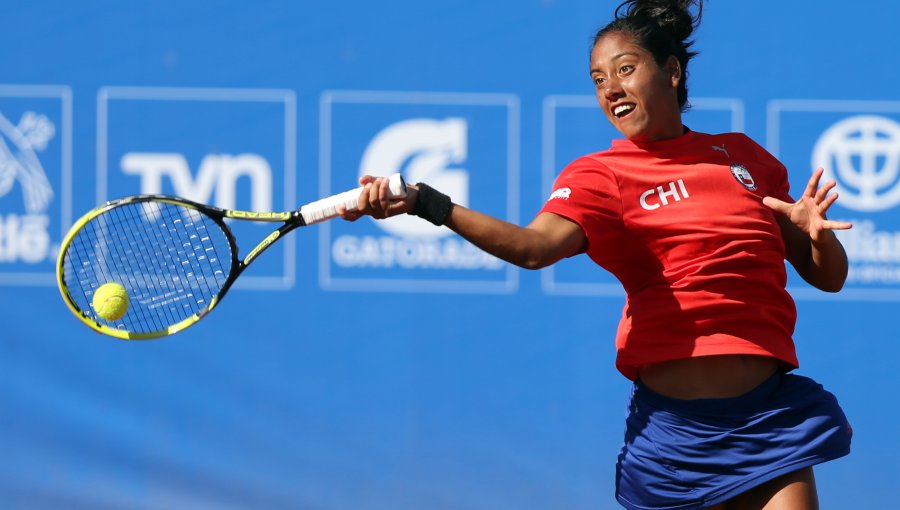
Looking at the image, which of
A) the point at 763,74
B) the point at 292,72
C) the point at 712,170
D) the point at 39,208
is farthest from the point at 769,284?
the point at 39,208

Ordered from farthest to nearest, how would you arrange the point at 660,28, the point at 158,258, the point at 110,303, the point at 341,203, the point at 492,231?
the point at 158,258, the point at 110,303, the point at 660,28, the point at 341,203, the point at 492,231

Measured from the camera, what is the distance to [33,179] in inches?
165

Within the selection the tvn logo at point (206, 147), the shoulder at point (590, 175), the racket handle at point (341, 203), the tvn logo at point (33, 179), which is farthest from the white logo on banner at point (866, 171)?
the tvn logo at point (33, 179)

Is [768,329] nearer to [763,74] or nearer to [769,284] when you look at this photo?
[769,284]

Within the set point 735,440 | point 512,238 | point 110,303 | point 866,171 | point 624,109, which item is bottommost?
point 735,440

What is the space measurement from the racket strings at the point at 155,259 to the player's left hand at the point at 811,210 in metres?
1.34

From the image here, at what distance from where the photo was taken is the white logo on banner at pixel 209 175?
4152mm

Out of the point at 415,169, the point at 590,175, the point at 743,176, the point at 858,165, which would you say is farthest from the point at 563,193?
the point at 858,165

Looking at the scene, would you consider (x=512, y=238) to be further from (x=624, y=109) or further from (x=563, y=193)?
(x=624, y=109)

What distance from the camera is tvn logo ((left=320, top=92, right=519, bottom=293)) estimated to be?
13.7ft

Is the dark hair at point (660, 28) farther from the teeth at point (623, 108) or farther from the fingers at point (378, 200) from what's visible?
the fingers at point (378, 200)

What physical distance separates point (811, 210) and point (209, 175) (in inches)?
93.4

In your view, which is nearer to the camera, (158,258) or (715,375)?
(715,375)

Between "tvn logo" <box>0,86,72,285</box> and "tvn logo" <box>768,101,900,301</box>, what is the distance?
8.32 feet
